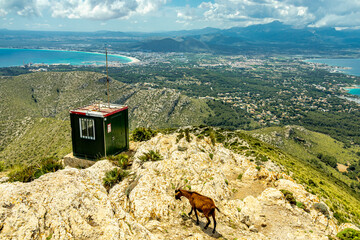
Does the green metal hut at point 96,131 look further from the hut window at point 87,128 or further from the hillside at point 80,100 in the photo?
the hillside at point 80,100

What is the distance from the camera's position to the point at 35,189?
8797 millimetres

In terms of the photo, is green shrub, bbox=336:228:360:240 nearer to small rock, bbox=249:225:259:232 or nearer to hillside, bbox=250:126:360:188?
small rock, bbox=249:225:259:232

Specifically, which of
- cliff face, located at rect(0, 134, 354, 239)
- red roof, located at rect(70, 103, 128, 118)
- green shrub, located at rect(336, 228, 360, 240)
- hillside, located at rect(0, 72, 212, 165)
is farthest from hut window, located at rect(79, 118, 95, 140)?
hillside, located at rect(0, 72, 212, 165)

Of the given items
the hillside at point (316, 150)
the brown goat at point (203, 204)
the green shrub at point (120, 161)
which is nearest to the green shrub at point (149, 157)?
the green shrub at point (120, 161)

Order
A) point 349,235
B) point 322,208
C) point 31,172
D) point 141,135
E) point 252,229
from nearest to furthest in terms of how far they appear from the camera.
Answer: point 252,229
point 349,235
point 31,172
point 322,208
point 141,135

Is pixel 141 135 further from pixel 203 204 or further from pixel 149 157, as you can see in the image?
pixel 203 204

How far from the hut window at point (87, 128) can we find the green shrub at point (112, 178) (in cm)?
585

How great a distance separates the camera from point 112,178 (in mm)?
13562

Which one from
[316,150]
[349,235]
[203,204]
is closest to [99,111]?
[203,204]

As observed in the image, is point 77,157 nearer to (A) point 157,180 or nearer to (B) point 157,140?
(B) point 157,140

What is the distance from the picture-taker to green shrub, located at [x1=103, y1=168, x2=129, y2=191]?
1345 cm

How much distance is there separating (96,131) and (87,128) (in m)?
0.88

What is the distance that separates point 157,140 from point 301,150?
85091 mm

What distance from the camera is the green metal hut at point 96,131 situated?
1812cm
